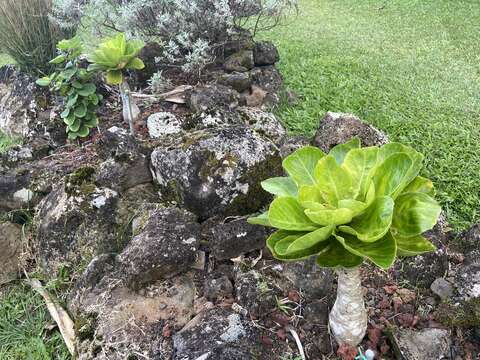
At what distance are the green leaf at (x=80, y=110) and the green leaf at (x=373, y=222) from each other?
237 centimetres

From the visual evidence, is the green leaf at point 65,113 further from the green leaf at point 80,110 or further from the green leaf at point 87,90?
the green leaf at point 87,90

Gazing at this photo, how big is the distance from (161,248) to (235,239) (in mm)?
359

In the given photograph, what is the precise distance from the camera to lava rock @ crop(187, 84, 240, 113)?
3.25 metres

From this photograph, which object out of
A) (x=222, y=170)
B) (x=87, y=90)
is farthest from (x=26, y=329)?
(x=87, y=90)

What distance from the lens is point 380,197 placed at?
4.71ft

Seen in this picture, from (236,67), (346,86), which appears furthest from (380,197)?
(346,86)

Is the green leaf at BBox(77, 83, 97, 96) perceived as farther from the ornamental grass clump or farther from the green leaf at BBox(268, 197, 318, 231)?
the green leaf at BBox(268, 197, 318, 231)

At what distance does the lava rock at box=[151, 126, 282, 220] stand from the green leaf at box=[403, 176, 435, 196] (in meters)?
1.04

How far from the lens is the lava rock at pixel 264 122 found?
9.96ft

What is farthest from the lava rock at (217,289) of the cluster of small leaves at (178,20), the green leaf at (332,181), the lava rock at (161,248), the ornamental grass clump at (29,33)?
the ornamental grass clump at (29,33)

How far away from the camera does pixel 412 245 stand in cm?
153

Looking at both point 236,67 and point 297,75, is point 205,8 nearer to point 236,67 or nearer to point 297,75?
point 236,67

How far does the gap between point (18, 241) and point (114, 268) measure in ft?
2.98

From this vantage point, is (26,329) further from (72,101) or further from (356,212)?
(356,212)
